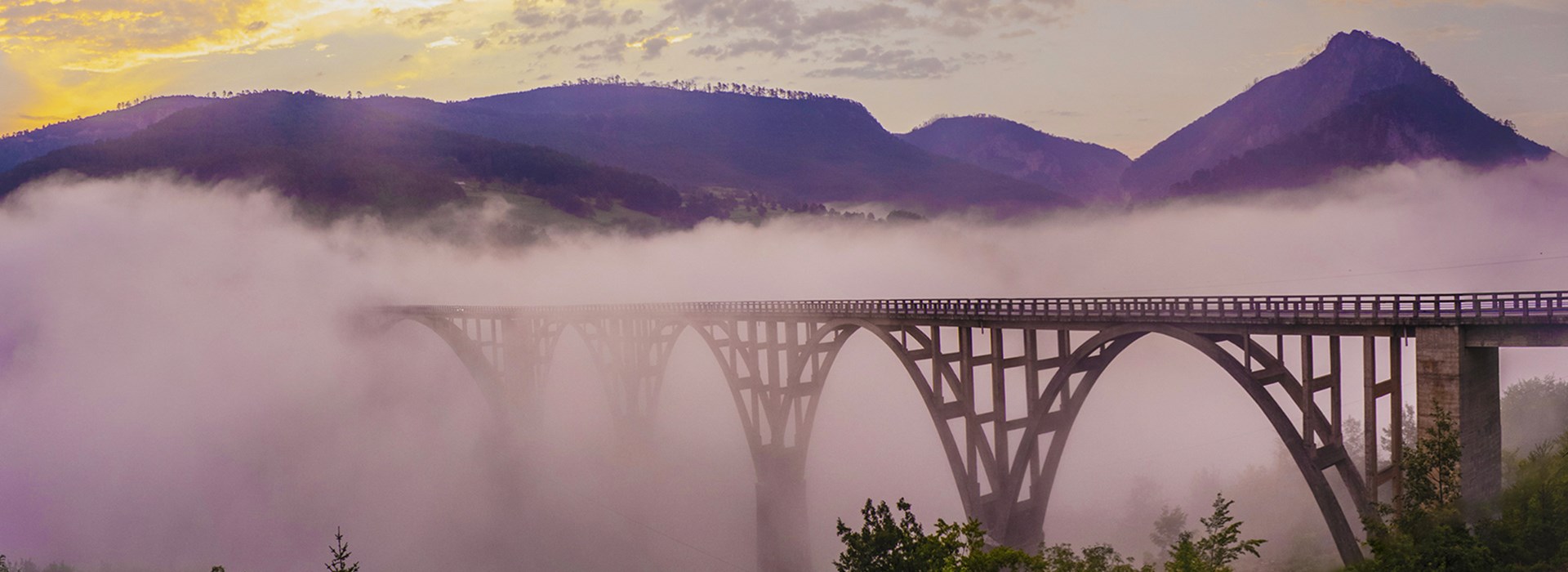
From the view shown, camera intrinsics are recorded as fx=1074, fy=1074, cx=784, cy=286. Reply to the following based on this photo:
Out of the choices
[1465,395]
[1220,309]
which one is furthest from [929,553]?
[1465,395]

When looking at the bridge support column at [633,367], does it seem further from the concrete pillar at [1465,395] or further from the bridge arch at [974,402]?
the concrete pillar at [1465,395]

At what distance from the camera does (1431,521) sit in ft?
104

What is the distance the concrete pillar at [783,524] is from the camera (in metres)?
66.2

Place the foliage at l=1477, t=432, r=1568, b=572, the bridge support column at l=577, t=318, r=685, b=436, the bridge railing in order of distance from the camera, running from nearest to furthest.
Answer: the foliage at l=1477, t=432, r=1568, b=572
the bridge railing
the bridge support column at l=577, t=318, r=685, b=436

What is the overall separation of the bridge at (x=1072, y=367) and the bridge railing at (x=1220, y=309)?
0.30 ft

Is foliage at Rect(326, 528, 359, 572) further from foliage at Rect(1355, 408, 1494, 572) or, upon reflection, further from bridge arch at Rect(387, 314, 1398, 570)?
foliage at Rect(1355, 408, 1494, 572)

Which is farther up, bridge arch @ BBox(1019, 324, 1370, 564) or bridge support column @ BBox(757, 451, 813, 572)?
bridge arch @ BBox(1019, 324, 1370, 564)

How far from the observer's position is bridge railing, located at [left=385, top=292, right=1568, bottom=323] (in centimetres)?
3188

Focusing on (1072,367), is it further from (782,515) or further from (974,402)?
(782,515)

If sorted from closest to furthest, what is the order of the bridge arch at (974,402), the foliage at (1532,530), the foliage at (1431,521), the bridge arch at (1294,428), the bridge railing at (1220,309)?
the foliage at (1431,521)
the foliage at (1532,530)
the bridge railing at (1220,309)
the bridge arch at (1294,428)
the bridge arch at (974,402)

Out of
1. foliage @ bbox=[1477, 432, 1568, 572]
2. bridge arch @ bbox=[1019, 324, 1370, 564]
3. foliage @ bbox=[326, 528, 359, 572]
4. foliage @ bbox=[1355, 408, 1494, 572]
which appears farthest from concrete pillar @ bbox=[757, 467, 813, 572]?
foliage @ bbox=[1477, 432, 1568, 572]

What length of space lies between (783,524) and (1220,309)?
3591 cm

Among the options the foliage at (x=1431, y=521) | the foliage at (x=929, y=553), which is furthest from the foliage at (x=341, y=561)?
the foliage at (x=1431, y=521)

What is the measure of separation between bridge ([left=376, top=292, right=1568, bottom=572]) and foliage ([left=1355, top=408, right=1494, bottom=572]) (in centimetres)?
58
